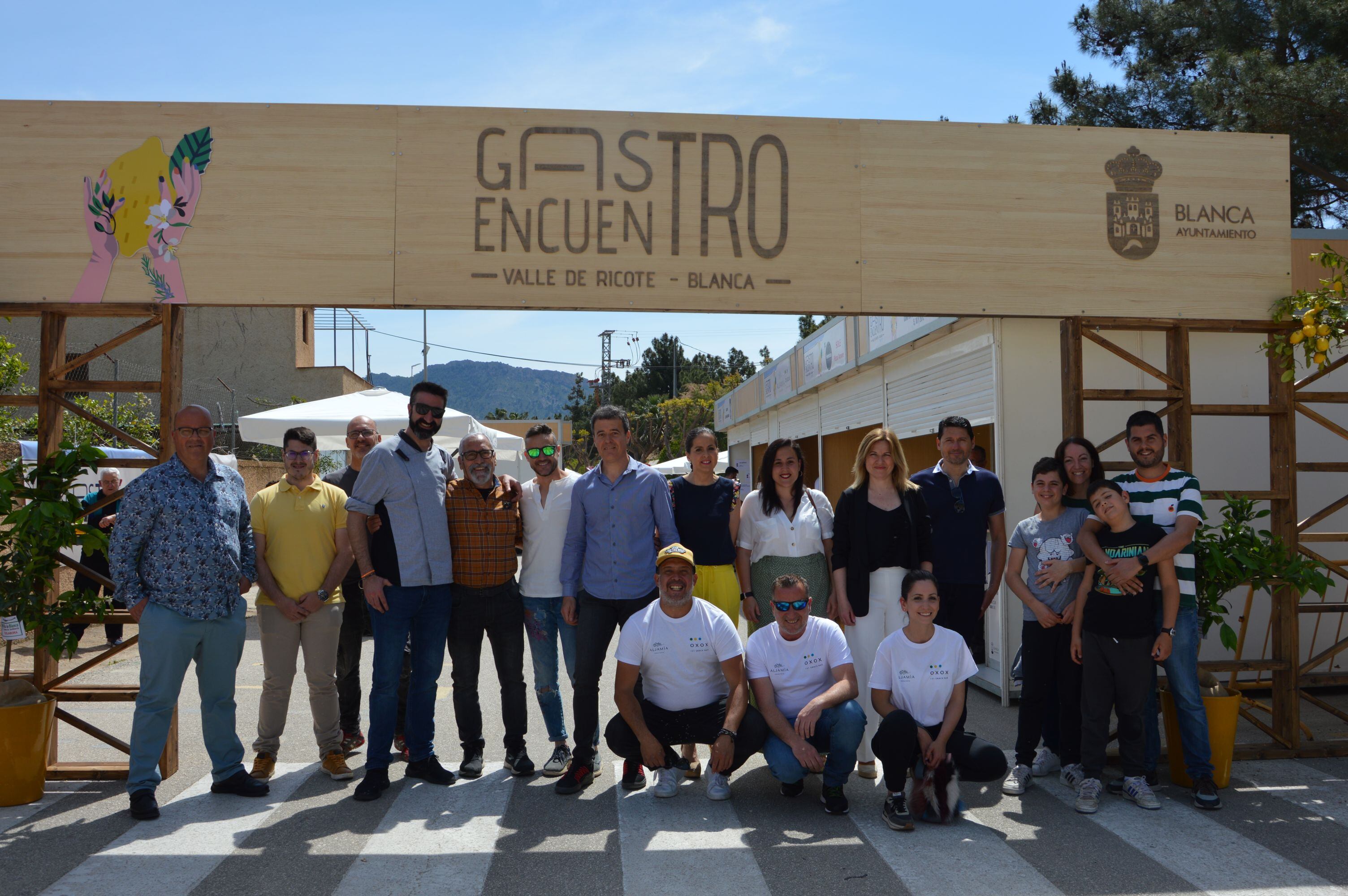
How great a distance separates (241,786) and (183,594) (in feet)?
3.48

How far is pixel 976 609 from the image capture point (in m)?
5.84

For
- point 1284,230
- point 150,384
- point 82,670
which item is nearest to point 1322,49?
point 1284,230

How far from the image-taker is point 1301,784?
5.46 m

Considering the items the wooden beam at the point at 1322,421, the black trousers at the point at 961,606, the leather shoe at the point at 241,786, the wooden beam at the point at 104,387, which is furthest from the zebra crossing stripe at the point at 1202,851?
the wooden beam at the point at 104,387

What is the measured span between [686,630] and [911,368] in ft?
18.9

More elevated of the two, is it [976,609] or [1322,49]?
[1322,49]

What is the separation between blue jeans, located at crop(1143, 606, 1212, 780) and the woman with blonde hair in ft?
4.42

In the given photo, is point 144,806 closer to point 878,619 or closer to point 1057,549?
point 878,619

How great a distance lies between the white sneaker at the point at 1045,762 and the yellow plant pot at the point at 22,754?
5338 millimetres

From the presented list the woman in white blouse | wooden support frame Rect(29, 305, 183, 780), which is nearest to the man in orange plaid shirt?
the woman in white blouse

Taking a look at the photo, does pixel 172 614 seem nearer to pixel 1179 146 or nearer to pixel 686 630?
pixel 686 630

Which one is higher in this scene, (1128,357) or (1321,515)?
(1128,357)

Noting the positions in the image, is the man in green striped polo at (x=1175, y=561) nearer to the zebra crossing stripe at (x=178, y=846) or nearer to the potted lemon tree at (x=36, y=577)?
the zebra crossing stripe at (x=178, y=846)

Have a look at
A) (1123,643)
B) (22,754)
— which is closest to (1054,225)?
(1123,643)
